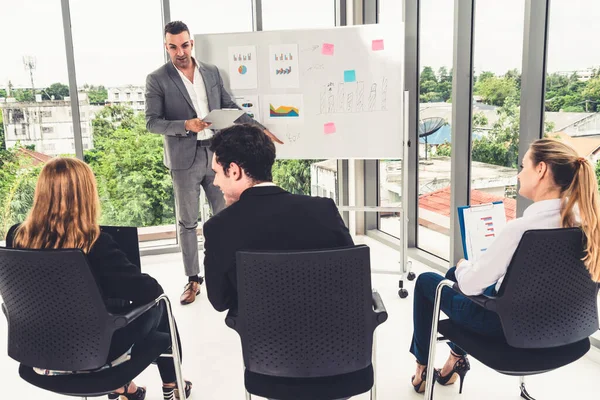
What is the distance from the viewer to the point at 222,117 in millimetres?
3410

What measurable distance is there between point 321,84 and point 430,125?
960mm

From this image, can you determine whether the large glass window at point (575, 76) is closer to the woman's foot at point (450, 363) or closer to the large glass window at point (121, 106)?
the woman's foot at point (450, 363)

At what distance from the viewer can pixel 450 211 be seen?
378 centimetres

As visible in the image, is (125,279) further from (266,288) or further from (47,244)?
(266,288)

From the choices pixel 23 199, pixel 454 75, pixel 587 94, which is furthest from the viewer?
pixel 23 199

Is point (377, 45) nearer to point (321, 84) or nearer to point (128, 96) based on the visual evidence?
point (321, 84)

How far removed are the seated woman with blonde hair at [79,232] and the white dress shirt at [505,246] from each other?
110 centimetres

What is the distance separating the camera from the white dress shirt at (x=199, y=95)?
3.62 metres

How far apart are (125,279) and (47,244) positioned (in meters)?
0.28

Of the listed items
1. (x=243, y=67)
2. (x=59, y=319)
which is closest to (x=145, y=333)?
(x=59, y=319)

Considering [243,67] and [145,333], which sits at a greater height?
[243,67]

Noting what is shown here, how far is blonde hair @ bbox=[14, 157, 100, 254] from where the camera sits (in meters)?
1.74

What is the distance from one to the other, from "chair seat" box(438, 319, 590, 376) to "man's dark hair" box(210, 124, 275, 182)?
92 cm

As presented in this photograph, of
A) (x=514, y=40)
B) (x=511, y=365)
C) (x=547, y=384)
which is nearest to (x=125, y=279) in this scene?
(x=511, y=365)
